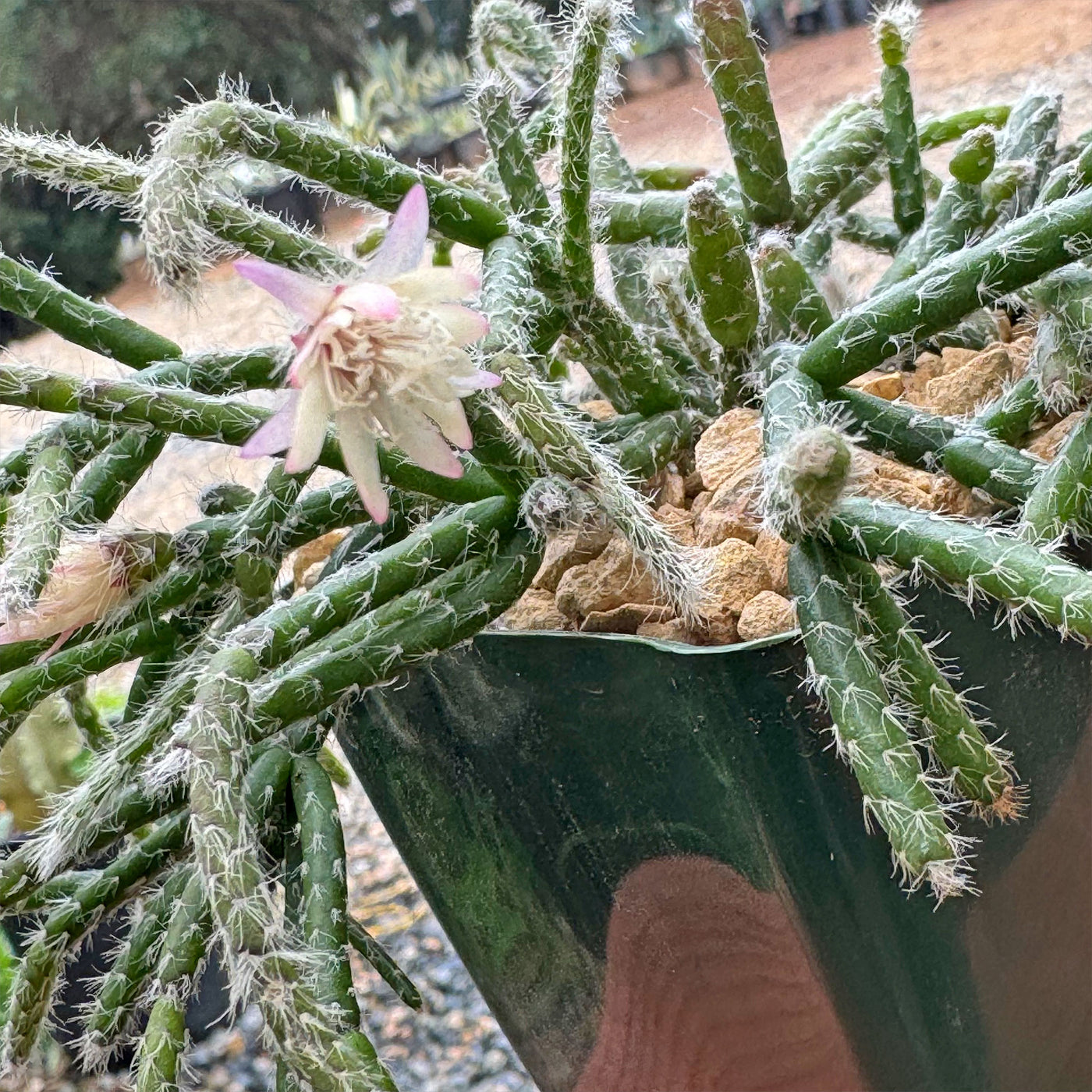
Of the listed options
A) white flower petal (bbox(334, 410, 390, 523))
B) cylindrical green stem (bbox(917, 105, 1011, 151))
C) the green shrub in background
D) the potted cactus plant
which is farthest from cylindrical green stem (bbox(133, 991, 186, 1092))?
the green shrub in background

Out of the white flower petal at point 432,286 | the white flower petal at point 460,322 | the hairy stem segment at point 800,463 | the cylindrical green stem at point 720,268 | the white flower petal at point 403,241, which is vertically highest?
the cylindrical green stem at point 720,268

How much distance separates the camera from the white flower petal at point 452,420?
1.02ft

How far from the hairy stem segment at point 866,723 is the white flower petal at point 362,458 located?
5.2 inches

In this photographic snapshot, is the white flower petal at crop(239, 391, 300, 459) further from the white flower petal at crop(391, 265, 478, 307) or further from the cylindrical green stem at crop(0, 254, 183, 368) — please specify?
the cylindrical green stem at crop(0, 254, 183, 368)

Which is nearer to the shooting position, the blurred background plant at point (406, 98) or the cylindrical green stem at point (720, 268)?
the cylindrical green stem at point (720, 268)

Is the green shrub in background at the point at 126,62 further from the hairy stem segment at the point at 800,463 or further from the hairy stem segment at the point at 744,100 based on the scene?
the hairy stem segment at the point at 800,463

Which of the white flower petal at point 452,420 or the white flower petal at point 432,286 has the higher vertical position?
the white flower petal at point 432,286

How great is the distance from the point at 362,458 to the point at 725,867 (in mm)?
204

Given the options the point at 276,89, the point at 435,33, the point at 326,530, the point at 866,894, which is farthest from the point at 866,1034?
the point at 276,89

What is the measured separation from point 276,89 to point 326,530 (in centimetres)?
202

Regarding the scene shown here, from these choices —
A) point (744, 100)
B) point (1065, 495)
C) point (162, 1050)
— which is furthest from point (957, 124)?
point (162, 1050)

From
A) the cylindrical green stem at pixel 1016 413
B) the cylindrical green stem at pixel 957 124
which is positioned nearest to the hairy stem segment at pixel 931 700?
the cylindrical green stem at pixel 1016 413

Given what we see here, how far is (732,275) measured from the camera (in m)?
0.45

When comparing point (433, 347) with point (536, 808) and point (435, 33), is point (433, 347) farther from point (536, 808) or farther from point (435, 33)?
point (435, 33)
